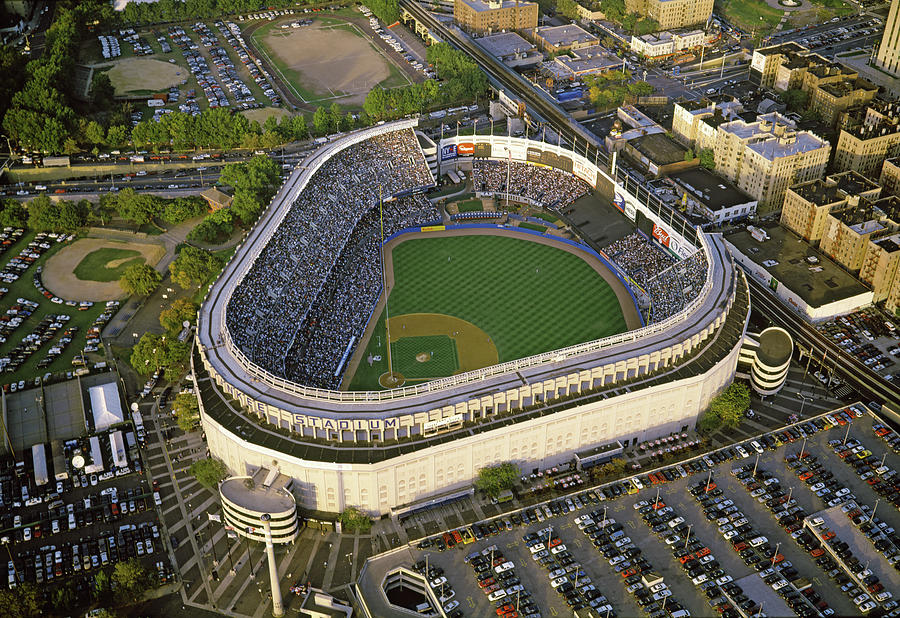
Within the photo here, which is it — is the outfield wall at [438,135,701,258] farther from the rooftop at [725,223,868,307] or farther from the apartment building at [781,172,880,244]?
the apartment building at [781,172,880,244]

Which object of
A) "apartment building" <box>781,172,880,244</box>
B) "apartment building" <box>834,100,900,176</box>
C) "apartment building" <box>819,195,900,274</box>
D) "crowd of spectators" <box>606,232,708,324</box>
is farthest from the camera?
"apartment building" <box>834,100,900,176</box>

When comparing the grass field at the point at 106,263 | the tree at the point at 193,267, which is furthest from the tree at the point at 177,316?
Answer: the grass field at the point at 106,263

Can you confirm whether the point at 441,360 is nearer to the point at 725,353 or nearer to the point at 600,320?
the point at 600,320

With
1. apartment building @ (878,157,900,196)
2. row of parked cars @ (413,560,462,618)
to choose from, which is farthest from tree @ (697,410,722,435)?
apartment building @ (878,157,900,196)

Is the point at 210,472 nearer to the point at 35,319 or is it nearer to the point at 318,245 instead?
the point at 318,245

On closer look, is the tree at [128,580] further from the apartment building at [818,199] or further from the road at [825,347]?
the apartment building at [818,199]

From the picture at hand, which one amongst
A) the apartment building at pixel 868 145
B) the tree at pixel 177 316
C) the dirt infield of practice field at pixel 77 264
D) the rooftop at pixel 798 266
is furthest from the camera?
the apartment building at pixel 868 145

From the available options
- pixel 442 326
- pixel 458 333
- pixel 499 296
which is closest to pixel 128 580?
pixel 458 333

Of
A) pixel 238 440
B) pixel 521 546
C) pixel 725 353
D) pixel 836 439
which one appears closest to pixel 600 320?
pixel 725 353
